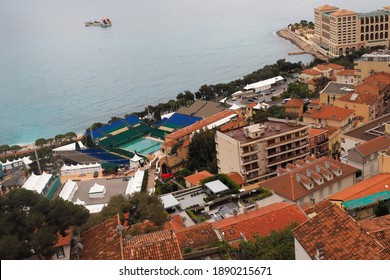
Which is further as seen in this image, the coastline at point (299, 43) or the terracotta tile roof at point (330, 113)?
the coastline at point (299, 43)

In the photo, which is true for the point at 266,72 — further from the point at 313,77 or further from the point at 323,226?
the point at 323,226

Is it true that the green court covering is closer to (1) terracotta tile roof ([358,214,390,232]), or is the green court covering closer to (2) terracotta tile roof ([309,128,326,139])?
(1) terracotta tile roof ([358,214,390,232])

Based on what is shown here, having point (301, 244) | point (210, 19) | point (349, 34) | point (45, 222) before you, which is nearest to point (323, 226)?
point (301, 244)

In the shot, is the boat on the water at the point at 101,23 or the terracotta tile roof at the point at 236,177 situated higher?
the terracotta tile roof at the point at 236,177

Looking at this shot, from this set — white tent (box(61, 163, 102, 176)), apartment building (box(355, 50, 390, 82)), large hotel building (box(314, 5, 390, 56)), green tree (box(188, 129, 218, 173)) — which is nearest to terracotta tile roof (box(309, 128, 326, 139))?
green tree (box(188, 129, 218, 173))

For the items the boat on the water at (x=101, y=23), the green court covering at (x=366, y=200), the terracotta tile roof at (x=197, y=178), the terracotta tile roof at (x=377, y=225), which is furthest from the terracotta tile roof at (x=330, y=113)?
the boat on the water at (x=101, y=23)

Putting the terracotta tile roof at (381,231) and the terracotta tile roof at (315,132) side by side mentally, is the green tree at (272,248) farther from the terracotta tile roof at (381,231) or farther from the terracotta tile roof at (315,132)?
the terracotta tile roof at (315,132)
